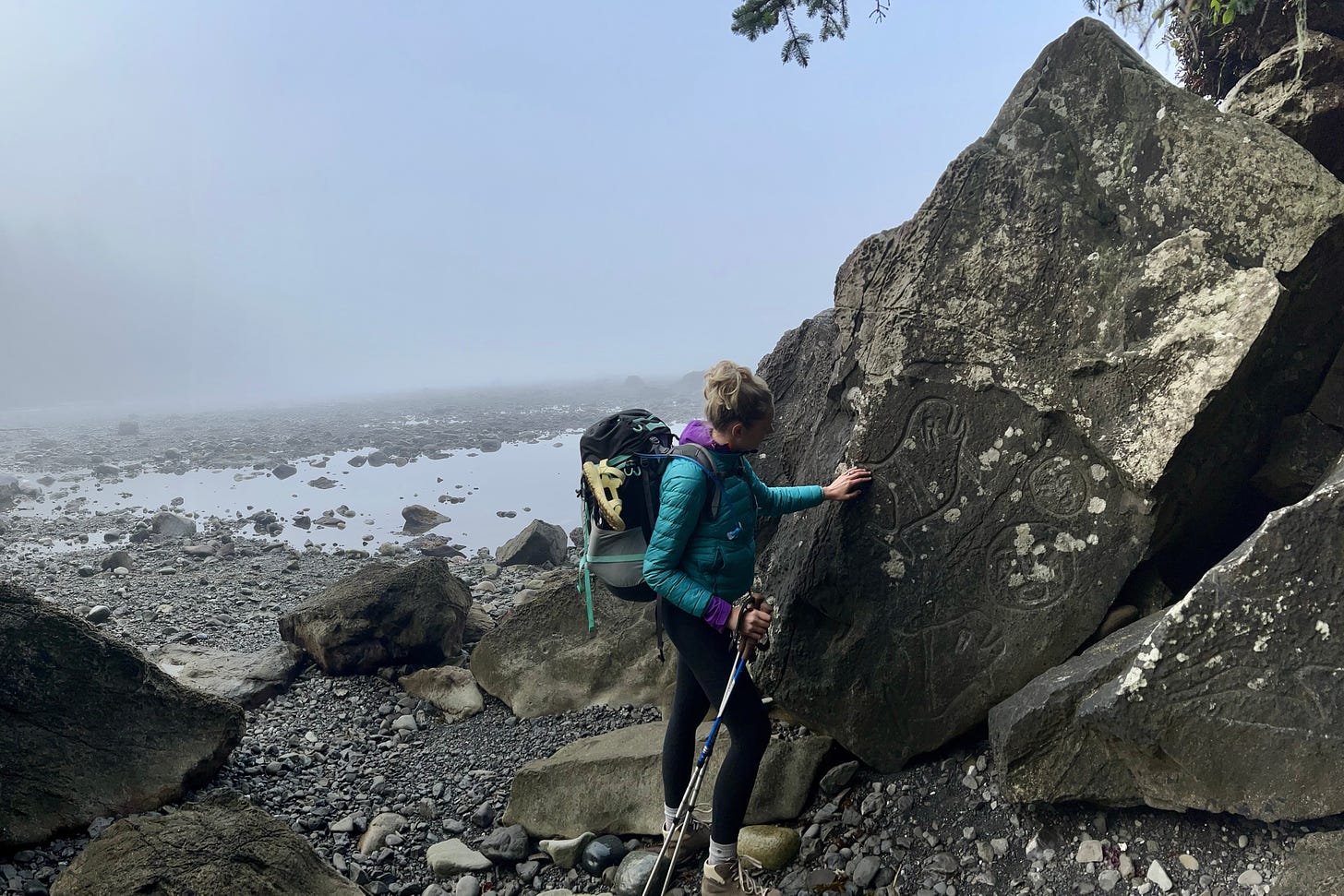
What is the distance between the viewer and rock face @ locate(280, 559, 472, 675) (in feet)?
Result: 26.3

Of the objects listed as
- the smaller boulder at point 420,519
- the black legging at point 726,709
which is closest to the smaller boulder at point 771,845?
the black legging at point 726,709

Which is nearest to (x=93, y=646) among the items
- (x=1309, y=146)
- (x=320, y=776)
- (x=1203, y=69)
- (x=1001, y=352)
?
(x=320, y=776)

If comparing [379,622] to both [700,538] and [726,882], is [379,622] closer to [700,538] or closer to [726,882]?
[726,882]

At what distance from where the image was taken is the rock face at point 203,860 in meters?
3.65

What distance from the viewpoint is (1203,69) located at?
7242 mm

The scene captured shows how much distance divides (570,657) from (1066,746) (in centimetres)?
460

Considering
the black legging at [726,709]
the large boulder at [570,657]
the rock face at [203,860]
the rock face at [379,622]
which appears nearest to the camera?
the rock face at [203,860]

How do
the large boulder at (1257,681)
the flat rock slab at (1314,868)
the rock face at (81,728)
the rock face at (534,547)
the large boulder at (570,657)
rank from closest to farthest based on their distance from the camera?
the flat rock slab at (1314,868), the large boulder at (1257,681), the rock face at (81,728), the large boulder at (570,657), the rock face at (534,547)

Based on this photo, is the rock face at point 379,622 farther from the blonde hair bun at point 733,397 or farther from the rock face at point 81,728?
the blonde hair bun at point 733,397

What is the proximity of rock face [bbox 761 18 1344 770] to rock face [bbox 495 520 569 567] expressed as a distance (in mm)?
9812

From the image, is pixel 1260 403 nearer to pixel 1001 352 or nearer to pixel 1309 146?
pixel 1001 352

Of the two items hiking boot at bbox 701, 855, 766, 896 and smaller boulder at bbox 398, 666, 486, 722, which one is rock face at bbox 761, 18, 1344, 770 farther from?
smaller boulder at bbox 398, 666, 486, 722

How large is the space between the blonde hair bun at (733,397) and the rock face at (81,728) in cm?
458

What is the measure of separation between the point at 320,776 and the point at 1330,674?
6575 millimetres
